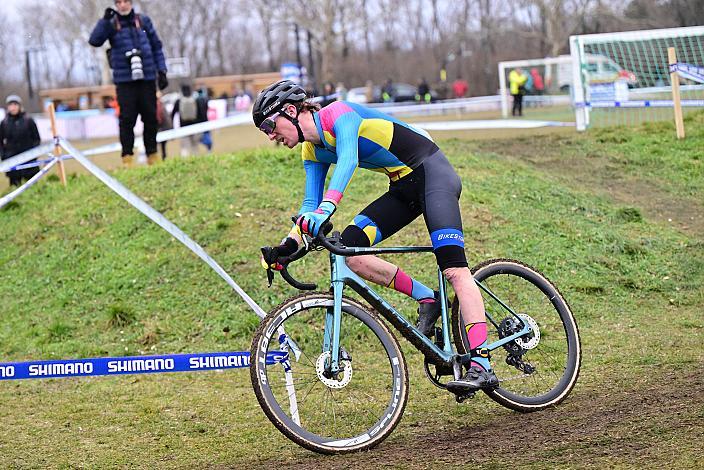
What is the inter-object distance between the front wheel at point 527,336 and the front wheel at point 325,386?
59 centimetres

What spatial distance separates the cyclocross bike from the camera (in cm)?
522

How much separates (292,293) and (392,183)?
3545 millimetres

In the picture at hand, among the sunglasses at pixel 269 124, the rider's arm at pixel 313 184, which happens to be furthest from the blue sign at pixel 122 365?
the sunglasses at pixel 269 124

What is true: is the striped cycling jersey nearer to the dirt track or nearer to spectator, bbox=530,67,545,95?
the dirt track

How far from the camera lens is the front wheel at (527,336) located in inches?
232

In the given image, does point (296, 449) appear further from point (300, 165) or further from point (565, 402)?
point (300, 165)

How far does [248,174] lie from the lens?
38.2 feet

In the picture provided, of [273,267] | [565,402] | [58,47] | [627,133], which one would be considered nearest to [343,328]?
[273,267]

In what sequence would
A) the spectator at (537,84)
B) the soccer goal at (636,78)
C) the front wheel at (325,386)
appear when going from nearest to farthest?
the front wheel at (325,386), the soccer goal at (636,78), the spectator at (537,84)

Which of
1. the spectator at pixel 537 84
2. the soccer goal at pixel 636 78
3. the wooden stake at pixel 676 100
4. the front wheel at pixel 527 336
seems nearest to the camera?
the front wheel at pixel 527 336

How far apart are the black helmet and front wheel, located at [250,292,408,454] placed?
101 cm

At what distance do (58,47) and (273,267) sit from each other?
3790 inches

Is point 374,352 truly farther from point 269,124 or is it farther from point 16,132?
point 16,132

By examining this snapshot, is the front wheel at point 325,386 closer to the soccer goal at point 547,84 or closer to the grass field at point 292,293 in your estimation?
the grass field at point 292,293
